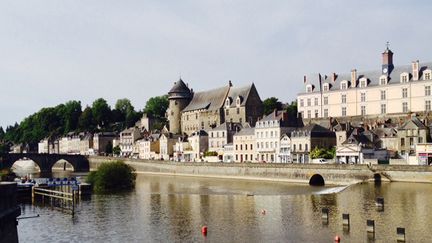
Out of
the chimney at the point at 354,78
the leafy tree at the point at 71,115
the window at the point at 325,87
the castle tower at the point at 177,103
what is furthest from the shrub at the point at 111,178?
the leafy tree at the point at 71,115

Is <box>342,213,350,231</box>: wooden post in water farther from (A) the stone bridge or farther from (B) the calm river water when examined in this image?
(A) the stone bridge

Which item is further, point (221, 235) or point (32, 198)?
point (32, 198)

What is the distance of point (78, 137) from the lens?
14525 cm

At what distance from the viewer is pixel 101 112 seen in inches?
6033

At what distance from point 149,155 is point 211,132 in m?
20.8

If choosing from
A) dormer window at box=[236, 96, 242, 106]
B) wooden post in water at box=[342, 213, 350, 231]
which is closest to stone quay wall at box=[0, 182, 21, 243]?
wooden post in water at box=[342, 213, 350, 231]

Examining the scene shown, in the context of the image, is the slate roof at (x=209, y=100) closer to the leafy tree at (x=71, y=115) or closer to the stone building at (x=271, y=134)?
the stone building at (x=271, y=134)

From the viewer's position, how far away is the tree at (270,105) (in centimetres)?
10850

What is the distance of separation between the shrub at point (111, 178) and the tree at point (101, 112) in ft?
297

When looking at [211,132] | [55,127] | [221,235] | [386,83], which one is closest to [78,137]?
[55,127]

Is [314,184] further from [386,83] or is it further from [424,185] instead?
[386,83]

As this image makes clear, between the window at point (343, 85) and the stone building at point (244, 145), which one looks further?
the stone building at point (244, 145)

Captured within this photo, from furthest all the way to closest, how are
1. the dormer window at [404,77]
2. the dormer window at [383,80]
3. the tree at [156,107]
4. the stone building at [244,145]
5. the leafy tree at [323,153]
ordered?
the tree at [156,107] → the stone building at [244,145] → the dormer window at [383,80] → the dormer window at [404,77] → the leafy tree at [323,153]

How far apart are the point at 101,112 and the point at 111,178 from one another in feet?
309
